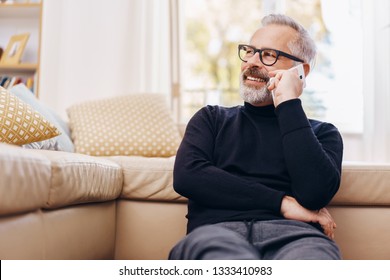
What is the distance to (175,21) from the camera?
3600mm

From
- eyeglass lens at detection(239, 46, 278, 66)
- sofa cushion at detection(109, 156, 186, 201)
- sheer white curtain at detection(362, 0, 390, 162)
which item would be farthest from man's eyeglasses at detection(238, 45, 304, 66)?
sheer white curtain at detection(362, 0, 390, 162)

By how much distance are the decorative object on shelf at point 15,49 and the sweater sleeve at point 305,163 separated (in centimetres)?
292

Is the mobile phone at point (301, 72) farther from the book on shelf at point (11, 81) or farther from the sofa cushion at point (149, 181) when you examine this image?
the book on shelf at point (11, 81)

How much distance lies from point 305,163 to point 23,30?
329 cm

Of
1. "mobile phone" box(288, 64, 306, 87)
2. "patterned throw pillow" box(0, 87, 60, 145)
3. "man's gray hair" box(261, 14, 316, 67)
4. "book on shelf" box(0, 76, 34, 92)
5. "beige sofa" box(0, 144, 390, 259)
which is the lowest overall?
"beige sofa" box(0, 144, 390, 259)

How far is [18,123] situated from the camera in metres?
1.56

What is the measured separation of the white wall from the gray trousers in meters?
2.62

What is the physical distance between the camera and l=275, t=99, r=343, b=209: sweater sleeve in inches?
47.8

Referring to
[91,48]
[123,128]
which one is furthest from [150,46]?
[123,128]

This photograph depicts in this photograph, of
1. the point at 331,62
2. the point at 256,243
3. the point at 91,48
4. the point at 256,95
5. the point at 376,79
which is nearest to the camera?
the point at 256,243

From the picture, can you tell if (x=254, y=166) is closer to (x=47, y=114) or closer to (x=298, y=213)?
(x=298, y=213)

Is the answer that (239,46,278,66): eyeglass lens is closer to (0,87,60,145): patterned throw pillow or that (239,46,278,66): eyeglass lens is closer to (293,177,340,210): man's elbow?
(293,177,340,210): man's elbow

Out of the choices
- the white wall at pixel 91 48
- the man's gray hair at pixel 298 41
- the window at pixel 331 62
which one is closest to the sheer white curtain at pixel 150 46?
the white wall at pixel 91 48
